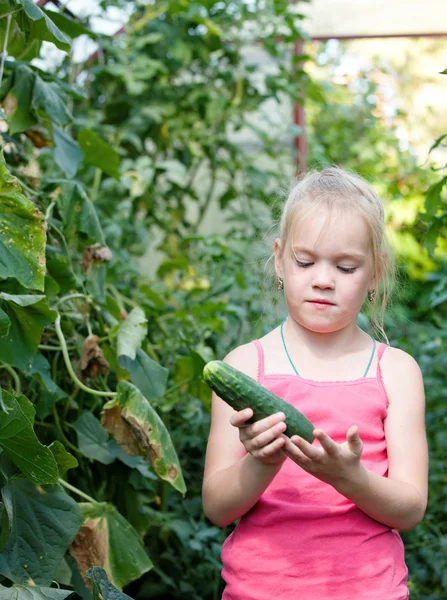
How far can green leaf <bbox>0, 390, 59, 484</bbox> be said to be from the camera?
1511mm

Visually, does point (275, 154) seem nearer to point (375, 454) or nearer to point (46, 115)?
point (46, 115)

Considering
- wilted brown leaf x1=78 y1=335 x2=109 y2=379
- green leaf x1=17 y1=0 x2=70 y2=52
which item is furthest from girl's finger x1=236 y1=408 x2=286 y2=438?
green leaf x1=17 y1=0 x2=70 y2=52

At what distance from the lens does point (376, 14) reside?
508 cm

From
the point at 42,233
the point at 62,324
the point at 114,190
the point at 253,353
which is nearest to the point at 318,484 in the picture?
the point at 253,353

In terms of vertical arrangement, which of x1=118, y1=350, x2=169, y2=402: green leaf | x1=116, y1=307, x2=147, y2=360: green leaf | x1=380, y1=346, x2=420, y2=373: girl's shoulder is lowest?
x1=118, y1=350, x2=169, y2=402: green leaf

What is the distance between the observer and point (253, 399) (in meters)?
1.49

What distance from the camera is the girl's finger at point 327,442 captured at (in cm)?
140

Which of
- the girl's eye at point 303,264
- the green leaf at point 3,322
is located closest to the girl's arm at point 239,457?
the girl's eye at point 303,264

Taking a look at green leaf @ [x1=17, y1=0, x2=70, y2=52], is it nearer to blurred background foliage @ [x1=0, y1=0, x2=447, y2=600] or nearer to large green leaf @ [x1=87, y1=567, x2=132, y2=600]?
blurred background foliage @ [x1=0, y1=0, x2=447, y2=600]

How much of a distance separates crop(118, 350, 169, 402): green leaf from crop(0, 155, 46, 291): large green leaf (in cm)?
45

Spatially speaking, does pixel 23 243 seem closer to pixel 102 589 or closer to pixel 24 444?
pixel 24 444

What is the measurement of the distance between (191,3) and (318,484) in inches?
118

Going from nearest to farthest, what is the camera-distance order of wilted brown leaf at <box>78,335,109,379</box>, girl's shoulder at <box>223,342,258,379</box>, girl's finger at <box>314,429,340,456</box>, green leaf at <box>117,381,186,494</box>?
girl's finger at <box>314,429,340,456</box>
girl's shoulder at <box>223,342,258,379</box>
green leaf at <box>117,381,186,494</box>
wilted brown leaf at <box>78,335,109,379</box>

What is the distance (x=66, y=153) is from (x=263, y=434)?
3.90ft
